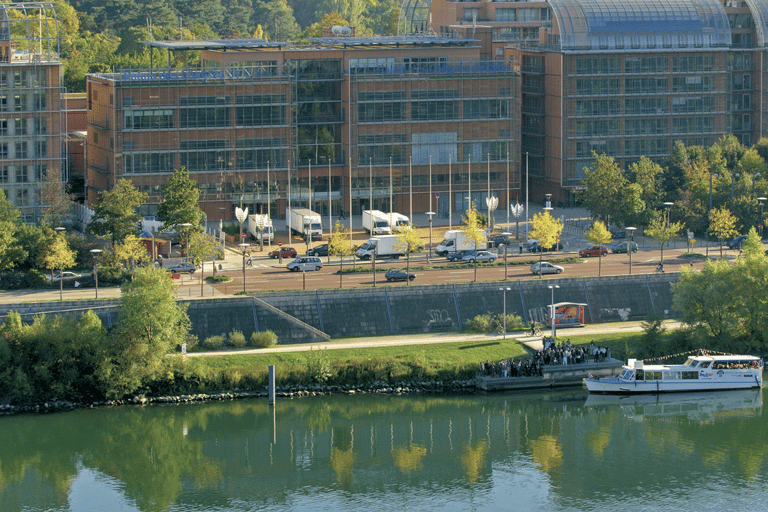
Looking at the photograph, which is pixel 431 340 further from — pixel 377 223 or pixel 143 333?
pixel 377 223

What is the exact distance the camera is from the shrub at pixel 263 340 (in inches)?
3656

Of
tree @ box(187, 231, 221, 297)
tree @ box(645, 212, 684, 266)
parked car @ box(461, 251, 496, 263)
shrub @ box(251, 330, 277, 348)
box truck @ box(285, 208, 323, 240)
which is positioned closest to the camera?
shrub @ box(251, 330, 277, 348)

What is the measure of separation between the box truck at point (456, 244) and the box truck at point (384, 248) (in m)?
3.77

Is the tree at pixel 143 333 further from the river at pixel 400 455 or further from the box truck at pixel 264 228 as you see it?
the box truck at pixel 264 228

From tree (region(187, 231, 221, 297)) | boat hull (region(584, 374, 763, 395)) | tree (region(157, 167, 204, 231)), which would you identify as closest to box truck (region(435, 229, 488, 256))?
tree (region(187, 231, 221, 297))

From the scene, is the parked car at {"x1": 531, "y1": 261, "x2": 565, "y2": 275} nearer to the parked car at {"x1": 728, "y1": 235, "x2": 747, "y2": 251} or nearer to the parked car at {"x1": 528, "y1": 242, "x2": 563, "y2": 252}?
the parked car at {"x1": 528, "y1": 242, "x2": 563, "y2": 252}

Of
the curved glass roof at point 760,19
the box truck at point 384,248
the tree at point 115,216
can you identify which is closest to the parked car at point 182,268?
the tree at point 115,216

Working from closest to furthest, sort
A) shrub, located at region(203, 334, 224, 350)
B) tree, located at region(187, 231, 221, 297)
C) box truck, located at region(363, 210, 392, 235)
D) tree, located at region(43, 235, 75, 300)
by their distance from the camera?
shrub, located at region(203, 334, 224, 350) < tree, located at region(43, 235, 75, 300) < tree, located at region(187, 231, 221, 297) < box truck, located at region(363, 210, 392, 235)

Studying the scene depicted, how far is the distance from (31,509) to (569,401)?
120 feet

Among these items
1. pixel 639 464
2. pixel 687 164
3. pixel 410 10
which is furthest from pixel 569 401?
pixel 410 10

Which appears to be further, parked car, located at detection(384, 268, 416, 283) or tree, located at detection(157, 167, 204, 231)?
tree, located at detection(157, 167, 204, 231)

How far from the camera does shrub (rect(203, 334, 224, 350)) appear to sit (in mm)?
91875

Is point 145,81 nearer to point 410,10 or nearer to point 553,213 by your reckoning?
point 553,213

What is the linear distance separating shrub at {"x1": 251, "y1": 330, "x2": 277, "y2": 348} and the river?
23.1 ft
